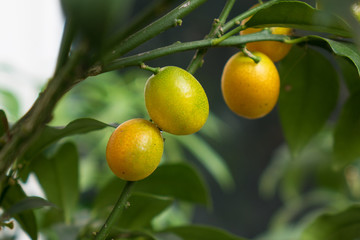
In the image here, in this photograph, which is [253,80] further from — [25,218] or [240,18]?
[25,218]

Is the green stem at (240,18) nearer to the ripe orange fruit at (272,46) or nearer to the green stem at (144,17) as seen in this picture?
the ripe orange fruit at (272,46)

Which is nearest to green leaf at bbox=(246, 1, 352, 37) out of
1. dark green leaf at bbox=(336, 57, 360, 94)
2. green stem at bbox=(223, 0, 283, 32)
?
green stem at bbox=(223, 0, 283, 32)

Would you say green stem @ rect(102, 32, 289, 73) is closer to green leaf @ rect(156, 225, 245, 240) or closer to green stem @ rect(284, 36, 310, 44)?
green stem @ rect(284, 36, 310, 44)

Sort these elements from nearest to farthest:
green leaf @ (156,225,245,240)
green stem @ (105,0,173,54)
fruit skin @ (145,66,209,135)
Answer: green stem @ (105,0,173,54)
fruit skin @ (145,66,209,135)
green leaf @ (156,225,245,240)

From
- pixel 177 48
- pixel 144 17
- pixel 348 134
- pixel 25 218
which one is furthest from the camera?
pixel 348 134

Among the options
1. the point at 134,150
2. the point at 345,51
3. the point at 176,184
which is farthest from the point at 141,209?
the point at 345,51

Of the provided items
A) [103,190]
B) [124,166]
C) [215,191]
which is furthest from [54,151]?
[215,191]

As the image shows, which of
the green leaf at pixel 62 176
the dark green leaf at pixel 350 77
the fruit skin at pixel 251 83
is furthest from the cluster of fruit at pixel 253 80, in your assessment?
the green leaf at pixel 62 176

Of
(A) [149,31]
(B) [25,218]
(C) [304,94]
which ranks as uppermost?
(C) [304,94]
